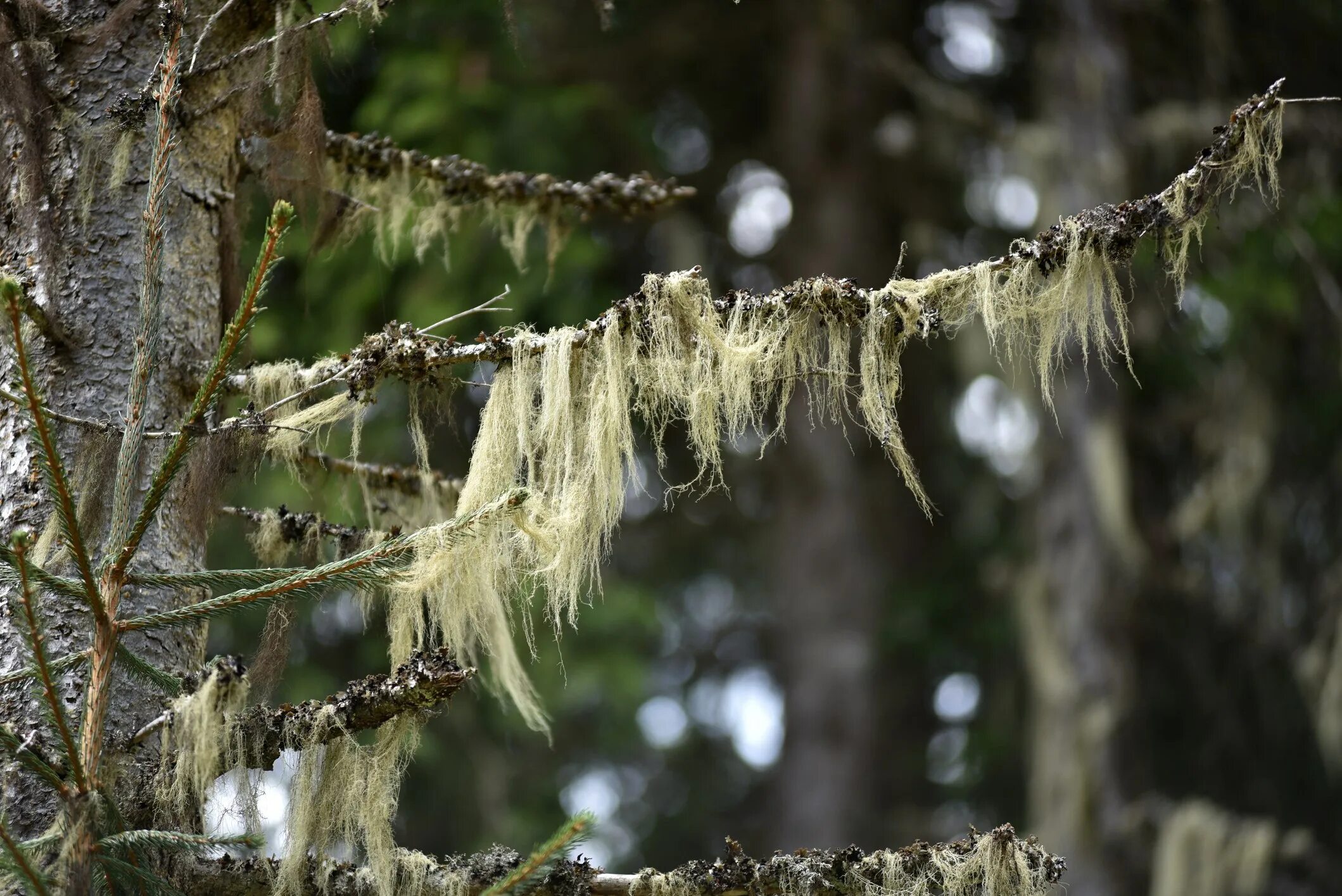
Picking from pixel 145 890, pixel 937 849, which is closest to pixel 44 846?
pixel 145 890

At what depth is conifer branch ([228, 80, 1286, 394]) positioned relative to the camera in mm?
2068

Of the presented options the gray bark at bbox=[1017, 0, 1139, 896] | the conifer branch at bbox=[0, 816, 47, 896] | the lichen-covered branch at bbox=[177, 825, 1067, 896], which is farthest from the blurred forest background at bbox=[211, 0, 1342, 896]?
the conifer branch at bbox=[0, 816, 47, 896]

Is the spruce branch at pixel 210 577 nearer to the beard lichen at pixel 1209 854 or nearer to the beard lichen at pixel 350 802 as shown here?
the beard lichen at pixel 350 802

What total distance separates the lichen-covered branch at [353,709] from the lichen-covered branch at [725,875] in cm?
21

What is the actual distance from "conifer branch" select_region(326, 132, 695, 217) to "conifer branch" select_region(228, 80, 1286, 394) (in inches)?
32.1

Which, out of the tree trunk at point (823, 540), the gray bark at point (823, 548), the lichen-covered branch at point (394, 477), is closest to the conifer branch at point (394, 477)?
the lichen-covered branch at point (394, 477)

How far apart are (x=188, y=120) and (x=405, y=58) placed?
3.68 metres

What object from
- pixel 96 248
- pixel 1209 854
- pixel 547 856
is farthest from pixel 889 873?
pixel 1209 854

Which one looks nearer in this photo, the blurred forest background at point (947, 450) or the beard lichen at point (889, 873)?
the beard lichen at point (889, 873)

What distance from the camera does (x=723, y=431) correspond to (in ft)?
Answer: 8.19

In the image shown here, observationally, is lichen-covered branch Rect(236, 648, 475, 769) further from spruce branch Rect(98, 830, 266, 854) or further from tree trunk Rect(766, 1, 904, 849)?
tree trunk Rect(766, 1, 904, 849)

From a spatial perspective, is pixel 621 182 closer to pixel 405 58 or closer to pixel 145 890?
pixel 145 890

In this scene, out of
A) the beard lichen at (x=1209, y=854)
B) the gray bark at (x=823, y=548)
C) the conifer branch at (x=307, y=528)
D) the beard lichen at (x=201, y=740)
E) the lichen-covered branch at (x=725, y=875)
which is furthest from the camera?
the gray bark at (x=823, y=548)

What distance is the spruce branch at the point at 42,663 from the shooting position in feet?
5.43
